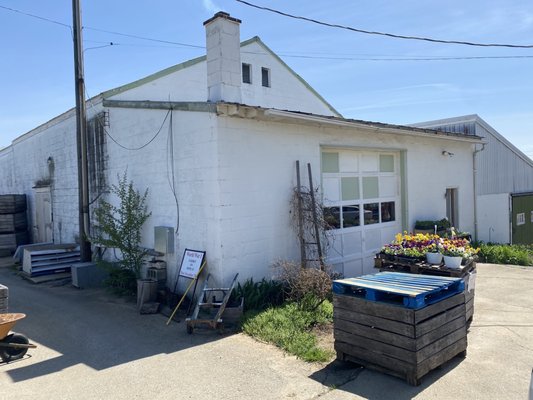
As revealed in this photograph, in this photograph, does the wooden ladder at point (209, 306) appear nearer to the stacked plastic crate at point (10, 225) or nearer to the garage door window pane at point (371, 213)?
the garage door window pane at point (371, 213)

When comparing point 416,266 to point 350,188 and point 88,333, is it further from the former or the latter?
point 88,333

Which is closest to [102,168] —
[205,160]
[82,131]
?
[82,131]

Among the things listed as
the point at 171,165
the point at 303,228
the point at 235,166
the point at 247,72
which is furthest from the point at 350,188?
the point at 247,72

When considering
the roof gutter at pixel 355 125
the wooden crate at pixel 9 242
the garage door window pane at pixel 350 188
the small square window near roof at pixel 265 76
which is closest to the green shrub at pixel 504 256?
the roof gutter at pixel 355 125

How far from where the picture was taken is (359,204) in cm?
992

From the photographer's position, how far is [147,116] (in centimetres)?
878

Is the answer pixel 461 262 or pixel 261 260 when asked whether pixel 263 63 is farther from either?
pixel 461 262

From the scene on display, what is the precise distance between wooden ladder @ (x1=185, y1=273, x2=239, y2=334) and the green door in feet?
45.3

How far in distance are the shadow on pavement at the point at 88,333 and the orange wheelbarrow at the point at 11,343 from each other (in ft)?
0.43

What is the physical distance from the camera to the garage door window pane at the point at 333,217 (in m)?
8.95

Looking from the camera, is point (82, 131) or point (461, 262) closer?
point (461, 262)

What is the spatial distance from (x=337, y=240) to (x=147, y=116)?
4891mm

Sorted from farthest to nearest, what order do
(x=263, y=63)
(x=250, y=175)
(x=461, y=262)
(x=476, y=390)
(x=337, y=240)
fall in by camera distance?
1. (x=263, y=63)
2. (x=337, y=240)
3. (x=250, y=175)
4. (x=461, y=262)
5. (x=476, y=390)

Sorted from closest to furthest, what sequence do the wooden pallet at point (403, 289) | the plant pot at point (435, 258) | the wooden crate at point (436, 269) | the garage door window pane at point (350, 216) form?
the wooden pallet at point (403, 289) < the wooden crate at point (436, 269) < the plant pot at point (435, 258) < the garage door window pane at point (350, 216)
